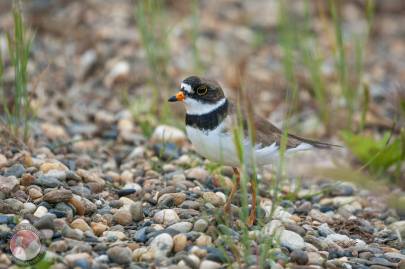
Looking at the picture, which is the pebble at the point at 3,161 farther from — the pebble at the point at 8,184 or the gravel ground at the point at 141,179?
the pebble at the point at 8,184

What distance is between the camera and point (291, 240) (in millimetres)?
3662

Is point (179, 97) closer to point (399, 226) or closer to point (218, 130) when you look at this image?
point (218, 130)

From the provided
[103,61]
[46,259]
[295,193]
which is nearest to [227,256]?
[46,259]

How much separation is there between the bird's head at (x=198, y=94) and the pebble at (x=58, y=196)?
82 cm

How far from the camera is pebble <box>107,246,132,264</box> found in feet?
10.7

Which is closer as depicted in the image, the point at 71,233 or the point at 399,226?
the point at 71,233

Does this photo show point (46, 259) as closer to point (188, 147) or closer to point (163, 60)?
point (188, 147)

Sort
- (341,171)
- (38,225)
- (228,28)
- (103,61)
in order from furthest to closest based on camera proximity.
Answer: (228,28), (103,61), (341,171), (38,225)

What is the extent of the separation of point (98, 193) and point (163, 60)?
231cm

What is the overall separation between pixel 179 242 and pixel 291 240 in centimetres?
64

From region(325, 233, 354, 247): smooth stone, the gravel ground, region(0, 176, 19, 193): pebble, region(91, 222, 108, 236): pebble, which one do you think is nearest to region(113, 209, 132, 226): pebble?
the gravel ground

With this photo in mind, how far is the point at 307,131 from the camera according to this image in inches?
242

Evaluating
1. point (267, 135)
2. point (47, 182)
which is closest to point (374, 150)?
point (267, 135)

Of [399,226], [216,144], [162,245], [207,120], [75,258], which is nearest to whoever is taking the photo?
[75,258]
